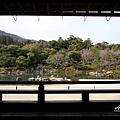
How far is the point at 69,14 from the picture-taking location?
3592 mm

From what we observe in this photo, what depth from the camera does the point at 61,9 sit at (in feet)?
11.1

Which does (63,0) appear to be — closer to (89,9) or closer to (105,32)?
(89,9)

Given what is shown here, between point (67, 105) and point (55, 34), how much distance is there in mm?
56764

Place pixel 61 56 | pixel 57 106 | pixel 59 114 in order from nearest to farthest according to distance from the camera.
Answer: pixel 59 114 < pixel 57 106 < pixel 61 56

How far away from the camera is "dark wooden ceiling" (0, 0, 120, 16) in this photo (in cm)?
329

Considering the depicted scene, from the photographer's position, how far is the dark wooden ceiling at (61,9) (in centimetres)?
329

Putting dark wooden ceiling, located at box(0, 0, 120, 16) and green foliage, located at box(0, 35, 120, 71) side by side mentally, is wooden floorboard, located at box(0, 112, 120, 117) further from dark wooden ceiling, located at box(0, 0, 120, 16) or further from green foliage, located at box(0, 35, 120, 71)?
green foliage, located at box(0, 35, 120, 71)

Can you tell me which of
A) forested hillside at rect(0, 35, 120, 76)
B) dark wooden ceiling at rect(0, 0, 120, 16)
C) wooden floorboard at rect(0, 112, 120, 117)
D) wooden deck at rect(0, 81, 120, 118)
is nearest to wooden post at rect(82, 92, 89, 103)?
wooden deck at rect(0, 81, 120, 118)

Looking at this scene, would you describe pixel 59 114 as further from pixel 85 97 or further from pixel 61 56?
pixel 61 56

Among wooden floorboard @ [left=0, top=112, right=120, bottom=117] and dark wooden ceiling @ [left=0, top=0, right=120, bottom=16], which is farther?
dark wooden ceiling @ [left=0, top=0, right=120, bottom=16]

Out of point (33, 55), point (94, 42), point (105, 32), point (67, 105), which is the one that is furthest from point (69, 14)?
point (105, 32)

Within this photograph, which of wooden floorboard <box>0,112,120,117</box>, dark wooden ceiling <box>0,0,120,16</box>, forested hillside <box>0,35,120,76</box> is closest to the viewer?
wooden floorboard <box>0,112,120,117</box>

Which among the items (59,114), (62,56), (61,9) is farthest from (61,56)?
(59,114)

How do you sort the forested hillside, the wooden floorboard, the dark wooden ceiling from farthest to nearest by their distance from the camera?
the forested hillside
the dark wooden ceiling
the wooden floorboard
